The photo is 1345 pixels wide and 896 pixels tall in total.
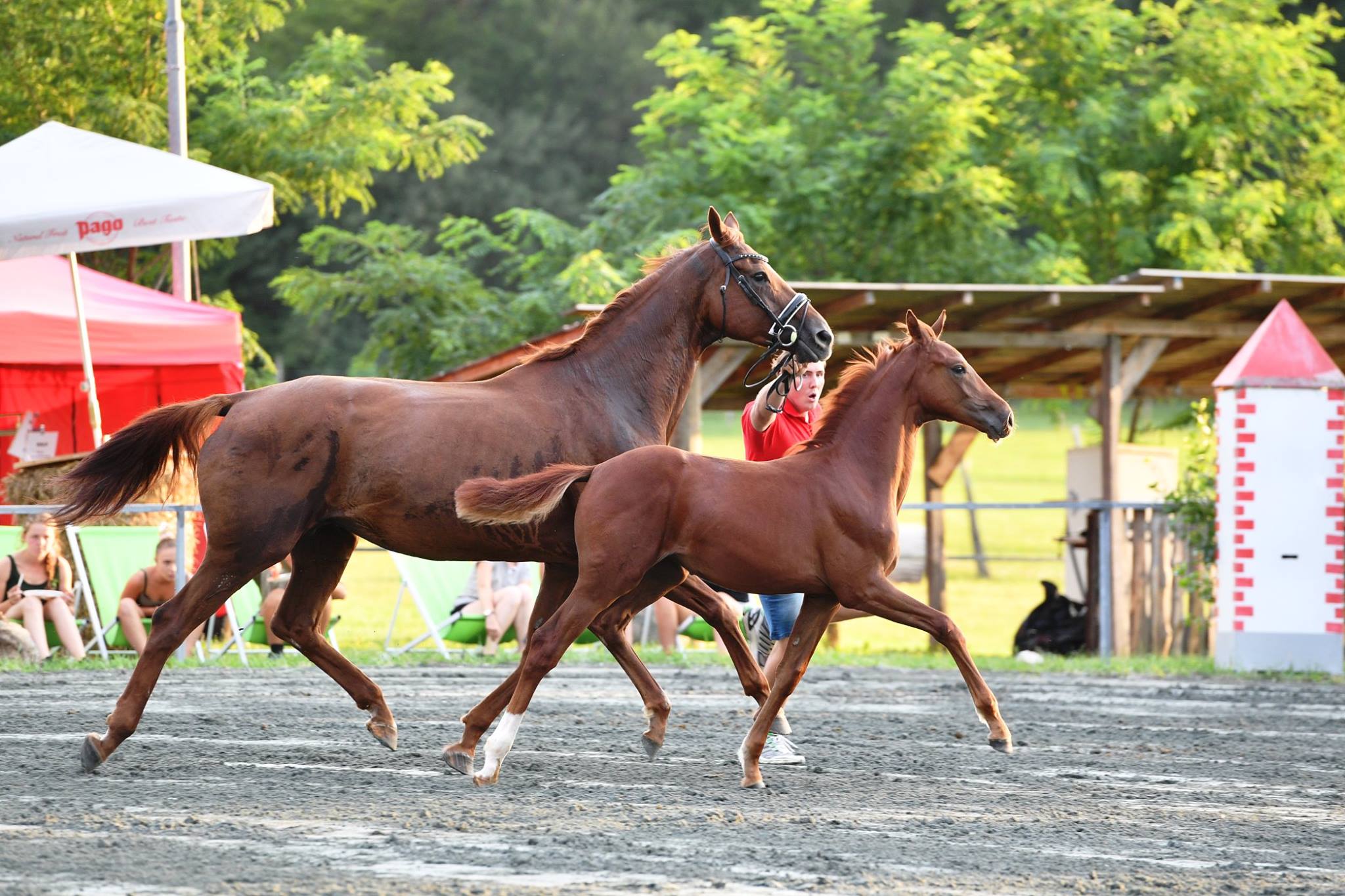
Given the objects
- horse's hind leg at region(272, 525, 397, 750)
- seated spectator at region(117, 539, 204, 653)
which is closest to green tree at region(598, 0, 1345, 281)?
seated spectator at region(117, 539, 204, 653)

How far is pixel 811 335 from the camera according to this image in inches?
253

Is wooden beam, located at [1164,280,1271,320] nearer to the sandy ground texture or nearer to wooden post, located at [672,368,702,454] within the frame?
wooden post, located at [672,368,702,454]

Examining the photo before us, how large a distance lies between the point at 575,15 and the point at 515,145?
5552 millimetres

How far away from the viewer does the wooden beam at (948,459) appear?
15.4 meters

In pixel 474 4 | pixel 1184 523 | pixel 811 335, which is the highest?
pixel 474 4

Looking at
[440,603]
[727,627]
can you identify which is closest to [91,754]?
[727,627]

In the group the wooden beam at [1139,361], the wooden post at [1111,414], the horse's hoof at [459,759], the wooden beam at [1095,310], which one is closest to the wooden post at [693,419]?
the wooden beam at [1095,310]

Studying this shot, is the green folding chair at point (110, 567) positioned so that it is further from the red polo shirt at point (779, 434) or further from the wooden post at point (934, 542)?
the wooden post at point (934, 542)

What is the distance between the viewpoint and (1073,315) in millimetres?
13719

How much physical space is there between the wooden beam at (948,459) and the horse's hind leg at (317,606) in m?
9.40

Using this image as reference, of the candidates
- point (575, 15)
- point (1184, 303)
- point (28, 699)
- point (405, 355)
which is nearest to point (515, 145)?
point (575, 15)

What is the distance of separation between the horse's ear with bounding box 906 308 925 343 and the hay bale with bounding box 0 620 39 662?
6661mm

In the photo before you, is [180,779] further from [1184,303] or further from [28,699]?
[1184,303]

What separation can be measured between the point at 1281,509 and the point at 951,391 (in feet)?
20.2
